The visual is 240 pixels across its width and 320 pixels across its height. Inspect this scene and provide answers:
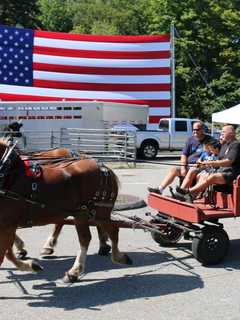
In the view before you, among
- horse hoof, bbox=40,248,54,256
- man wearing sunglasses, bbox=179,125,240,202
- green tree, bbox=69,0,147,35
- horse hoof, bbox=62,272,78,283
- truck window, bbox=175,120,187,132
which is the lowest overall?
horse hoof, bbox=62,272,78,283

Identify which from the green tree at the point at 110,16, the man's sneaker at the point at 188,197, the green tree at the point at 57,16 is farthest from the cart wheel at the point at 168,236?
the green tree at the point at 57,16

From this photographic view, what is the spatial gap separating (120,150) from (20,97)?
6.20 m

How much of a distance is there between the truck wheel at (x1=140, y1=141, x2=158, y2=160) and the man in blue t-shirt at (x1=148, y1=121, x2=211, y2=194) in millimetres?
17736

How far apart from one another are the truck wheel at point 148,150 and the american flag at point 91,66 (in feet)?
8.65

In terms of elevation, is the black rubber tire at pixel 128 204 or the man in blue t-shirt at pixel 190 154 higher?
the man in blue t-shirt at pixel 190 154

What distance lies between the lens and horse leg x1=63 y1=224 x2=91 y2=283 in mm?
6633

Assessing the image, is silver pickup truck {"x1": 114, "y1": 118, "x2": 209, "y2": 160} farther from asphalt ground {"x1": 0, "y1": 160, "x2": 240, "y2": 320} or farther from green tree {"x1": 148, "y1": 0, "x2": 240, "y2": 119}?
asphalt ground {"x1": 0, "y1": 160, "x2": 240, "y2": 320}

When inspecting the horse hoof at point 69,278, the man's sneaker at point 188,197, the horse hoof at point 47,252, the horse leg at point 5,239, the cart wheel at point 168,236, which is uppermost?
the man's sneaker at point 188,197

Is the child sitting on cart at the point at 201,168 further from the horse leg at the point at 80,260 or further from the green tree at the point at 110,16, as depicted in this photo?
the green tree at the point at 110,16

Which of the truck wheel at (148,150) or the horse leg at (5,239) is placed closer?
the horse leg at (5,239)

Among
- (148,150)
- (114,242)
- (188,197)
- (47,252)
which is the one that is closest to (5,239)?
(114,242)

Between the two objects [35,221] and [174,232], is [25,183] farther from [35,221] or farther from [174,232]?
[174,232]

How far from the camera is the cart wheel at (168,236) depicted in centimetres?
820

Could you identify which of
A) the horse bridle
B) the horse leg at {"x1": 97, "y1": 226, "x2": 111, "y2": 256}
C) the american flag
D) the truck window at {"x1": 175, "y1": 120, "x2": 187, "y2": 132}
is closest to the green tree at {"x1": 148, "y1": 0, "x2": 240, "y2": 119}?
the american flag
